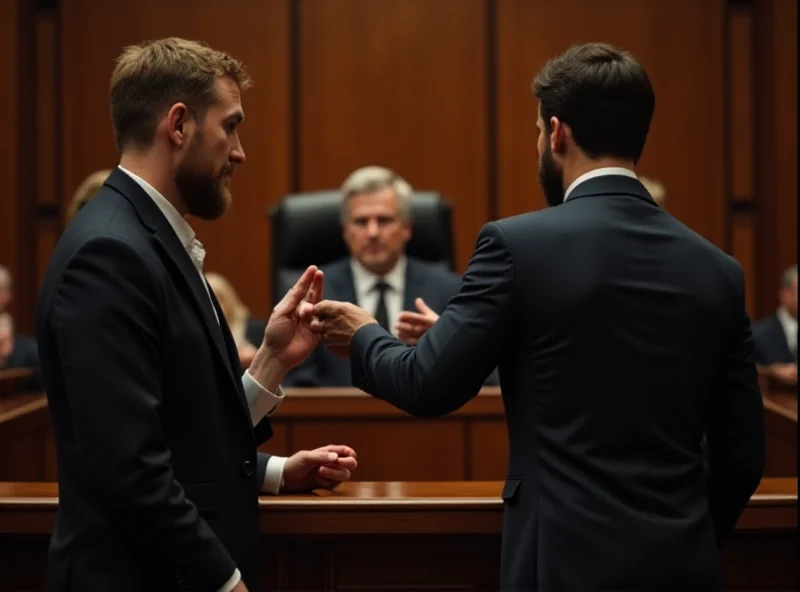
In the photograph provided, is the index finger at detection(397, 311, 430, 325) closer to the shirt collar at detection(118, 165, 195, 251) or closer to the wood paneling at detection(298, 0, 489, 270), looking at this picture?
the shirt collar at detection(118, 165, 195, 251)

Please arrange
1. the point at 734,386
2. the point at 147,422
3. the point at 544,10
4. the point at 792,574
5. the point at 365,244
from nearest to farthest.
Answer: the point at 147,422 < the point at 734,386 < the point at 792,574 < the point at 365,244 < the point at 544,10

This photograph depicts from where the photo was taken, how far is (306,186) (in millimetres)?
5914

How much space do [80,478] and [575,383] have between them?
0.69 meters

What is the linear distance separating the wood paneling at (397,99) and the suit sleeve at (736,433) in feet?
13.8

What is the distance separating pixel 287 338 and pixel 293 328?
2 centimetres

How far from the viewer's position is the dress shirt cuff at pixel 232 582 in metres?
1.48

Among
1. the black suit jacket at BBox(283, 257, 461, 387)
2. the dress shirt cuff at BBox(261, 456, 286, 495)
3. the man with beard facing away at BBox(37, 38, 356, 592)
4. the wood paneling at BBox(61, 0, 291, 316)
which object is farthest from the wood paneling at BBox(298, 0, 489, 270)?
the man with beard facing away at BBox(37, 38, 356, 592)

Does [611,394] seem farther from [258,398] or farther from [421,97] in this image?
[421,97]

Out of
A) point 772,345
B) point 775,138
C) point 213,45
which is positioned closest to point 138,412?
point 772,345

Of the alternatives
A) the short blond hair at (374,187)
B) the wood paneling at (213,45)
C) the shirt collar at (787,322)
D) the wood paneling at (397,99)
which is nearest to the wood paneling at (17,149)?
the wood paneling at (213,45)

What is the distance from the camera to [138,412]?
1391mm

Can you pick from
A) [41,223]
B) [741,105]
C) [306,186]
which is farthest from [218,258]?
[741,105]

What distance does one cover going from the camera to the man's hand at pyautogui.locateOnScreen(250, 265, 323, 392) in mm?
1935

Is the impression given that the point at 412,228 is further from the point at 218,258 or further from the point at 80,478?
the point at 80,478
